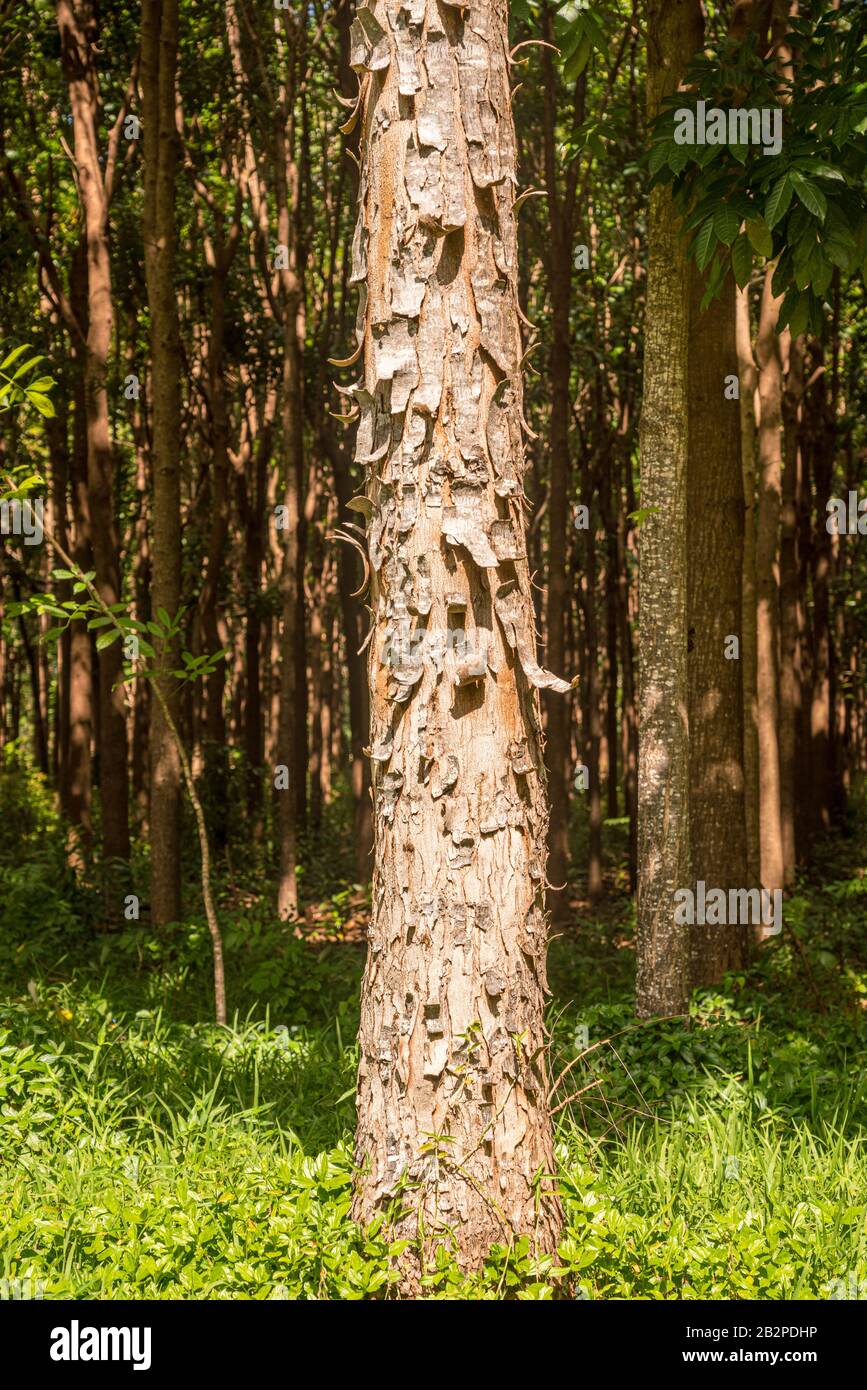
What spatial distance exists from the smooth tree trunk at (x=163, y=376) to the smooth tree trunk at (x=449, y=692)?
459 cm

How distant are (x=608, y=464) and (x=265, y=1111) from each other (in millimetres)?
10454

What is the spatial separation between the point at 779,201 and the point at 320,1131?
3822mm

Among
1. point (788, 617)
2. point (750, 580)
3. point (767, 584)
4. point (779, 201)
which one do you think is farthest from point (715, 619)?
Result: point (788, 617)

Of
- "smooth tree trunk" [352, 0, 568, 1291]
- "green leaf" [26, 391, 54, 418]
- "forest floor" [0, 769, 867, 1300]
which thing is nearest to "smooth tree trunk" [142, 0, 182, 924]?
"forest floor" [0, 769, 867, 1300]

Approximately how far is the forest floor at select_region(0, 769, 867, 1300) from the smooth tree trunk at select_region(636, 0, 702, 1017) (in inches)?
16.3

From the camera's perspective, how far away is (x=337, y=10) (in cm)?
1006

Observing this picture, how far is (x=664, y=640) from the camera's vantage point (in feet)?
18.3

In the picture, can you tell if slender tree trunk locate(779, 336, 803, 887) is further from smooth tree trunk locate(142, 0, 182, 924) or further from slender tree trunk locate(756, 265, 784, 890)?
smooth tree trunk locate(142, 0, 182, 924)

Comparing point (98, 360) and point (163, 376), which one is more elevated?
point (98, 360)

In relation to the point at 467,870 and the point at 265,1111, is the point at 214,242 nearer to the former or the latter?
the point at 265,1111

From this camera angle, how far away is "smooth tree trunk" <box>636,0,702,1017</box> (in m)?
5.57

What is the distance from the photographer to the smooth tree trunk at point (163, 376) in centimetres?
750

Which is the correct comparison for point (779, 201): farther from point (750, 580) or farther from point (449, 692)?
point (750, 580)

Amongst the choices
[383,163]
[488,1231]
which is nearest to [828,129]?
[383,163]
